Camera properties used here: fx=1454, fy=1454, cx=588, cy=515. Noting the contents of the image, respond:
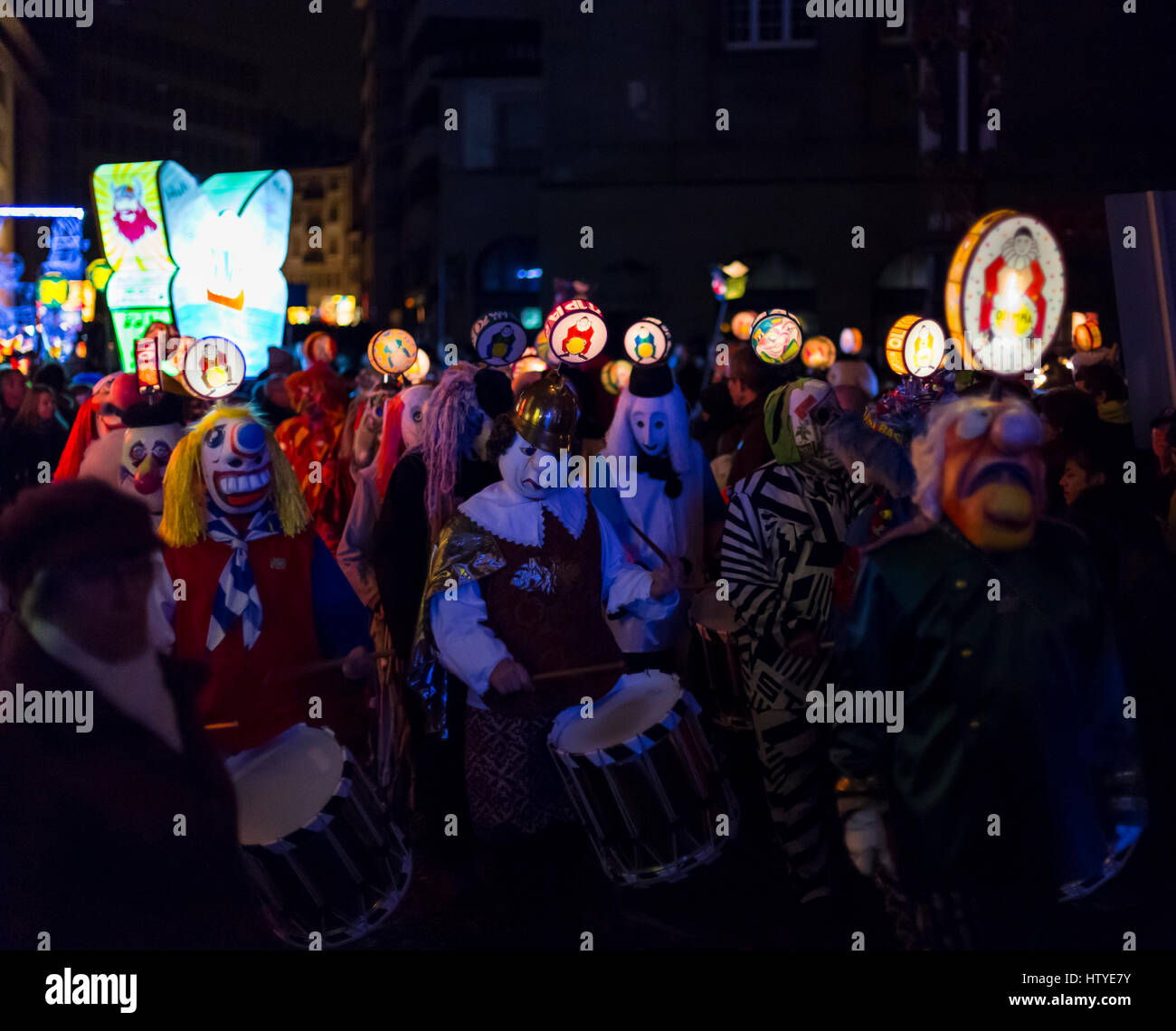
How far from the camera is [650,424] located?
279 inches

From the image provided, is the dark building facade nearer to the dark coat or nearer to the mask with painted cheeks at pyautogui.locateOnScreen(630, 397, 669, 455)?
the mask with painted cheeks at pyautogui.locateOnScreen(630, 397, 669, 455)

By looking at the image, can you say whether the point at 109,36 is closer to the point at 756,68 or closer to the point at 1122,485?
the point at 756,68

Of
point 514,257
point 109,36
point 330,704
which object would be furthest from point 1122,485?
point 109,36

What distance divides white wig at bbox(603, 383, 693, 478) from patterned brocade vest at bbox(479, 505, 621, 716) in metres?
2.23

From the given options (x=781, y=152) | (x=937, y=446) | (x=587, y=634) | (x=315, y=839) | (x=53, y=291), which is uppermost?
(x=781, y=152)

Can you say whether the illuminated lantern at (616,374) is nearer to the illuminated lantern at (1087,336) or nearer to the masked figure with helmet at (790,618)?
the illuminated lantern at (1087,336)

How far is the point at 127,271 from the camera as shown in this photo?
44.0ft

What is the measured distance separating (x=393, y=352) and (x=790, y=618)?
5.18 m

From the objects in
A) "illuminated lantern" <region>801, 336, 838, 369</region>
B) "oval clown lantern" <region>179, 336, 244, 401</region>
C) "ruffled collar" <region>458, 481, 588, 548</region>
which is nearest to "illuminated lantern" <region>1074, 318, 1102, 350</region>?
"illuminated lantern" <region>801, 336, 838, 369</region>

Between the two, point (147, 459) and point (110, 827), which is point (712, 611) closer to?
point (147, 459)

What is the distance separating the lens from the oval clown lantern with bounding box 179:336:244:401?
6.21 meters

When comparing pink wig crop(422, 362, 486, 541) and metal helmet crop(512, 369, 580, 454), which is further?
pink wig crop(422, 362, 486, 541)

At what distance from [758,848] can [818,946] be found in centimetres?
108

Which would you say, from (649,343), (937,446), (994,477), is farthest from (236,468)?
(649,343)
